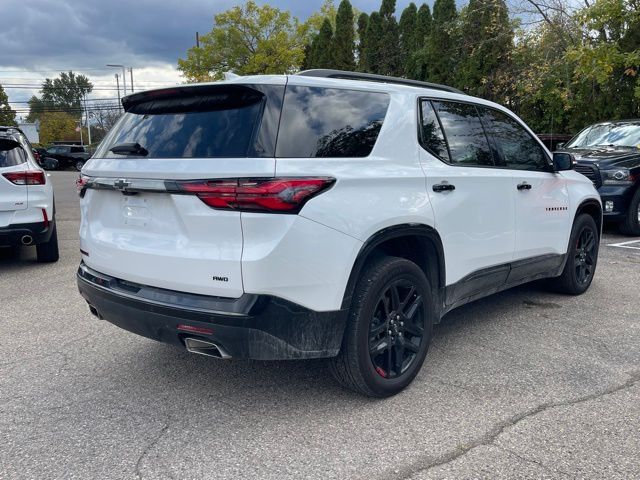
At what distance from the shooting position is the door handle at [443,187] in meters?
3.54

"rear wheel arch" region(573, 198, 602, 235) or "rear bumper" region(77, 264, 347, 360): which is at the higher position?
"rear wheel arch" region(573, 198, 602, 235)

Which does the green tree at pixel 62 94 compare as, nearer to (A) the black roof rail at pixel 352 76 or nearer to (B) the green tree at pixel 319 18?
(B) the green tree at pixel 319 18

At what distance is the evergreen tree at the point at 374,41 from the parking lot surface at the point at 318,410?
27.0 meters

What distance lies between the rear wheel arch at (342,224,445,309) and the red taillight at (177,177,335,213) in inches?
19.7

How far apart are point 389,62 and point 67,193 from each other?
17.6 meters

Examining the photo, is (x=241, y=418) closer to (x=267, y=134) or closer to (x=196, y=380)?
(x=196, y=380)

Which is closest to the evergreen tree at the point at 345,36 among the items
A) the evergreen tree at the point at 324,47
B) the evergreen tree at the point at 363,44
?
the evergreen tree at the point at 363,44

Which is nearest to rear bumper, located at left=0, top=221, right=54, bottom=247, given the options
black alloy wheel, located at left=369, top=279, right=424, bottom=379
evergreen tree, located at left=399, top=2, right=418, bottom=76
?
black alloy wheel, located at left=369, top=279, right=424, bottom=379

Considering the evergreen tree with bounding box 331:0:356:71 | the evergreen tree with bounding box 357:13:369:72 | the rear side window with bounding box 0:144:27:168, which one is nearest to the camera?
the rear side window with bounding box 0:144:27:168

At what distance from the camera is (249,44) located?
39.2 m

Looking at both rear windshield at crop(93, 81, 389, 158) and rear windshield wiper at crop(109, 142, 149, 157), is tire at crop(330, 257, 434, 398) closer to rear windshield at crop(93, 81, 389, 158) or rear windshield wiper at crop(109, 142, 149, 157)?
rear windshield at crop(93, 81, 389, 158)

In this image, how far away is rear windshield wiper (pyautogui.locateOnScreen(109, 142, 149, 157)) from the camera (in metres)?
3.13

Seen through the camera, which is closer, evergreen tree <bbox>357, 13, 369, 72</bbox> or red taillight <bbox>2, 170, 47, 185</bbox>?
red taillight <bbox>2, 170, 47, 185</bbox>

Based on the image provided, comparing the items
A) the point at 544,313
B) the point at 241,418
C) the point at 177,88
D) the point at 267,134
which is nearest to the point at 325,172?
the point at 267,134
